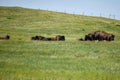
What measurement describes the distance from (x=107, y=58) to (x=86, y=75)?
7.80m

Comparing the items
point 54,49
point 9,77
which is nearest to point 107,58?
point 54,49

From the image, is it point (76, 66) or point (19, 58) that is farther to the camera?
point (19, 58)

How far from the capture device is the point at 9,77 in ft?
54.6

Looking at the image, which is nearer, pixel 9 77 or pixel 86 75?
pixel 9 77

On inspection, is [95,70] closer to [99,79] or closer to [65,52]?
[99,79]

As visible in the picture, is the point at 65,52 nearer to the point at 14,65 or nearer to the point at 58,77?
the point at 14,65

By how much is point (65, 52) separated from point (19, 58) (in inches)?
214

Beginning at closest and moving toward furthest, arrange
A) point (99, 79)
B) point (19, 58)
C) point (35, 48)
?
point (99, 79) → point (19, 58) → point (35, 48)

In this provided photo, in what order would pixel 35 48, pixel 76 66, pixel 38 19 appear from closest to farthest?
1. pixel 76 66
2. pixel 35 48
3. pixel 38 19

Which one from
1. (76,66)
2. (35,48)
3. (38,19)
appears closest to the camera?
(76,66)

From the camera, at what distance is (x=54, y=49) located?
3038 centimetres

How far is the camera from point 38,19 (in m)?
96.1

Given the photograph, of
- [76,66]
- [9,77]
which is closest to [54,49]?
[76,66]

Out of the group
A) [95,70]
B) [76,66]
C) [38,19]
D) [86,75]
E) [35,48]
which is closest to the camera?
[86,75]
